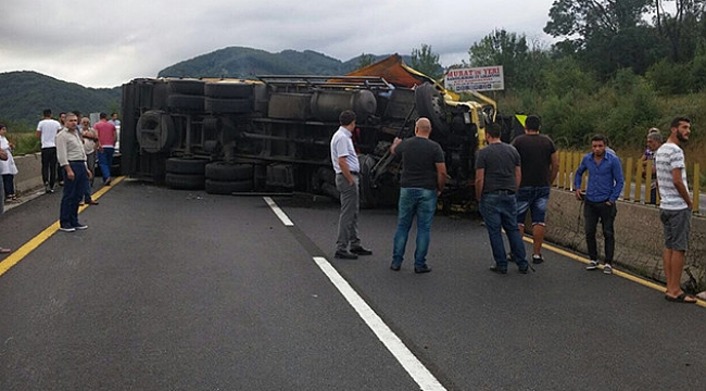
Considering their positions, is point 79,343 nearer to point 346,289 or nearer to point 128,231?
point 346,289

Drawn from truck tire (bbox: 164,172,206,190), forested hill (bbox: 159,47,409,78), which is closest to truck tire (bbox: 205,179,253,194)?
truck tire (bbox: 164,172,206,190)

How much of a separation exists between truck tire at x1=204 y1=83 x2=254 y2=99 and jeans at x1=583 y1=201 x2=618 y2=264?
9.75m

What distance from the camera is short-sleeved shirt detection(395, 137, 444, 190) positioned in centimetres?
970

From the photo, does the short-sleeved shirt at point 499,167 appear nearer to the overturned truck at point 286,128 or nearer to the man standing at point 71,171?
the overturned truck at point 286,128

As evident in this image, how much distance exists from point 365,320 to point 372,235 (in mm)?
5388

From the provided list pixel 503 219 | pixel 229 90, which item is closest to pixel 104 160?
pixel 229 90

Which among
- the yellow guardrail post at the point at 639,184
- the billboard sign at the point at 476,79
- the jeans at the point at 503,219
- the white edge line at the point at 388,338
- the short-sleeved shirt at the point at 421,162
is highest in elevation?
the billboard sign at the point at 476,79

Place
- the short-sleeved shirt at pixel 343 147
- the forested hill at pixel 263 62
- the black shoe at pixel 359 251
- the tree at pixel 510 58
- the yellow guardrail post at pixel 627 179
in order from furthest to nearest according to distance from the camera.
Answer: the forested hill at pixel 263 62, the tree at pixel 510 58, the yellow guardrail post at pixel 627 179, the black shoe at pixel 359 251, the short-sleeved shirt at pixel 343 147

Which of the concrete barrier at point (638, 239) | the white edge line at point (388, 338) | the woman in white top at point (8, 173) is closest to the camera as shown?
the white edge line at point (388, 338)

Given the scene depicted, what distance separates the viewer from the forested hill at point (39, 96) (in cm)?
6656

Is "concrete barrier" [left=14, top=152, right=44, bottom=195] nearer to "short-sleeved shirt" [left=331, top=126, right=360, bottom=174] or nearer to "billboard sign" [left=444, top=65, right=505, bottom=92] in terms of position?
"short-sleeved shirt" [left=331, top=126, right=360, bottom=174]

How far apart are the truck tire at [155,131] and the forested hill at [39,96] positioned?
4781cm

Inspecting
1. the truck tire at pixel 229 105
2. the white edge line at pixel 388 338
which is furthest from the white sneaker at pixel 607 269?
the truck tire at pixel 229 105

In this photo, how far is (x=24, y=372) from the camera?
557 cm
